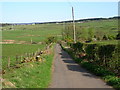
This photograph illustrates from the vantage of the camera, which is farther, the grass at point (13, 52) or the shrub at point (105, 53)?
the grass at point (13, 52)

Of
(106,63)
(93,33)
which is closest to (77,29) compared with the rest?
(93,33)

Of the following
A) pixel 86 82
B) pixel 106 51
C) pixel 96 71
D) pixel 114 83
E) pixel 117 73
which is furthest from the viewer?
pixel 106 51

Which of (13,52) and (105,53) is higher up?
(105,53)

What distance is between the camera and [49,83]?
1542 cm

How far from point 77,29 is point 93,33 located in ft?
30.0

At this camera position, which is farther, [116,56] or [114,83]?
[116,56]

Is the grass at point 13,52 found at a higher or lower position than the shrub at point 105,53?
lower

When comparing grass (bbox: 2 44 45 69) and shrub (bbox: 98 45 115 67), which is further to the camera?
grass (bbox: 2 44 45 69)

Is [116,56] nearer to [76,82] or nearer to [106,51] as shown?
[106,51]

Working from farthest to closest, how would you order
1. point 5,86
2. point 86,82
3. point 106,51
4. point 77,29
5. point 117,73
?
point 77,29 < point 106,51 < point 117,73 < point 86,82 < point 5,86

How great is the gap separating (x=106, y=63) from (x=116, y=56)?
8.36 feet

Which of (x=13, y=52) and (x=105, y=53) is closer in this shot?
(x=105, y=53)

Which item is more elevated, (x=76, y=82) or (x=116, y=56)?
(x=116, y=56)

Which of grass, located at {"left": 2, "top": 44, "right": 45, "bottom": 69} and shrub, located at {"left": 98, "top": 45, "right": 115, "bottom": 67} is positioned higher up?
shrub, located at {"left": 98, "top": 45, "right": 115, "bottom": 67}
